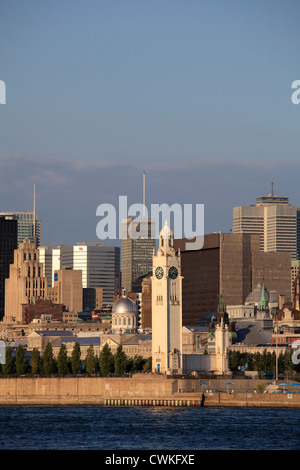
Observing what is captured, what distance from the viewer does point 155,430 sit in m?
168

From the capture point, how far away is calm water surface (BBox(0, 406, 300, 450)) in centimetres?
15075

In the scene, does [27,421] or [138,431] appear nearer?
[138,431]

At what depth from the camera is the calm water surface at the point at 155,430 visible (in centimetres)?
15075

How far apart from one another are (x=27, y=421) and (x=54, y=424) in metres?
7.35

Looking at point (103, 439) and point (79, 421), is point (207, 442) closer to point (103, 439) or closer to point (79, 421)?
point (103, 439)
